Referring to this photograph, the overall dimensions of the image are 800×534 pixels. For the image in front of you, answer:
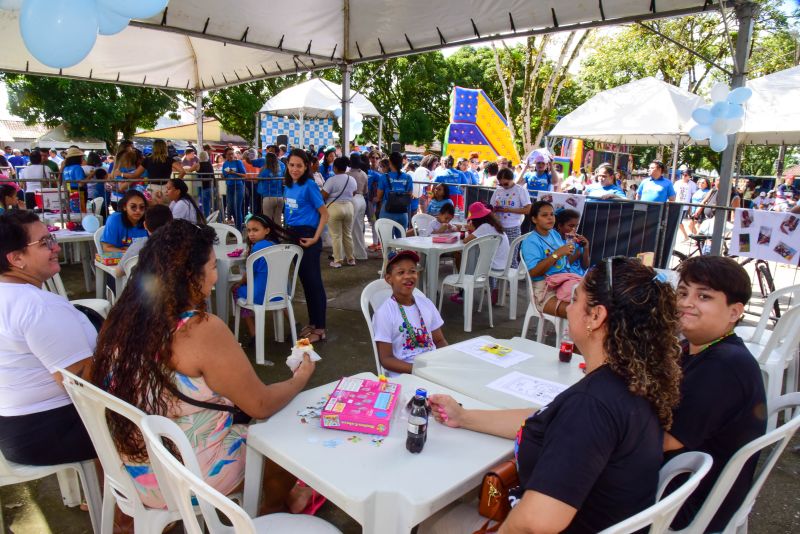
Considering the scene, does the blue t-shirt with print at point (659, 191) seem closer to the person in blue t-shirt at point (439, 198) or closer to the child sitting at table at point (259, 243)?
the person in blue t-shirt at point (439, 198)

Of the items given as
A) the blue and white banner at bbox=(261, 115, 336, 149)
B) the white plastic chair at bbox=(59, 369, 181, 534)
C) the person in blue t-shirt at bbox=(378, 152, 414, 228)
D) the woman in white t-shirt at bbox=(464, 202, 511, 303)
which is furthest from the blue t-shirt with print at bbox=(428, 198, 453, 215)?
the blue and white banner at bbox=(261, 115, 336, 149)

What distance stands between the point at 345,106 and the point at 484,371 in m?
6.62

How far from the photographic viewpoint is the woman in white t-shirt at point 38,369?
1.87 metres

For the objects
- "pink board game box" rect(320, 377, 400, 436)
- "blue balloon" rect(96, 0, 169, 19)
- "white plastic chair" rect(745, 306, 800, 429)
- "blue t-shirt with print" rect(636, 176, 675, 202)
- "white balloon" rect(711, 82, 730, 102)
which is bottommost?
"white plastic chair" rect(745, 306, 800, 429)

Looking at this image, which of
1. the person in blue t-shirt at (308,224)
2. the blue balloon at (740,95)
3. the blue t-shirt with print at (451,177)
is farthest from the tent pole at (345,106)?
the blue balloon at (740,95)

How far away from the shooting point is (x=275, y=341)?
15.9 ft

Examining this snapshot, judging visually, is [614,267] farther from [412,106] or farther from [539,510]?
[412,106]

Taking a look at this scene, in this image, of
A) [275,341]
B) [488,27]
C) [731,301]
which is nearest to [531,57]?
[488,27]

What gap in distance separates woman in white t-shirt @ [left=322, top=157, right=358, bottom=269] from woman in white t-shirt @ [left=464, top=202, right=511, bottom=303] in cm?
234

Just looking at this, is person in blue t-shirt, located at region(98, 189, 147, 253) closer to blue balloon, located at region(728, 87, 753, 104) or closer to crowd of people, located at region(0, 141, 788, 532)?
crowd of people, located at region(0, 141, 788, 532)

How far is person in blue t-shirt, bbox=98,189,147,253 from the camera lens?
4582mm

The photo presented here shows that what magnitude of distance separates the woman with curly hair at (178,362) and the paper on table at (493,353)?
1067mm

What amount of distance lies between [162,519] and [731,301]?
7.35 feet

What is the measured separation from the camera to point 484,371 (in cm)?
234
